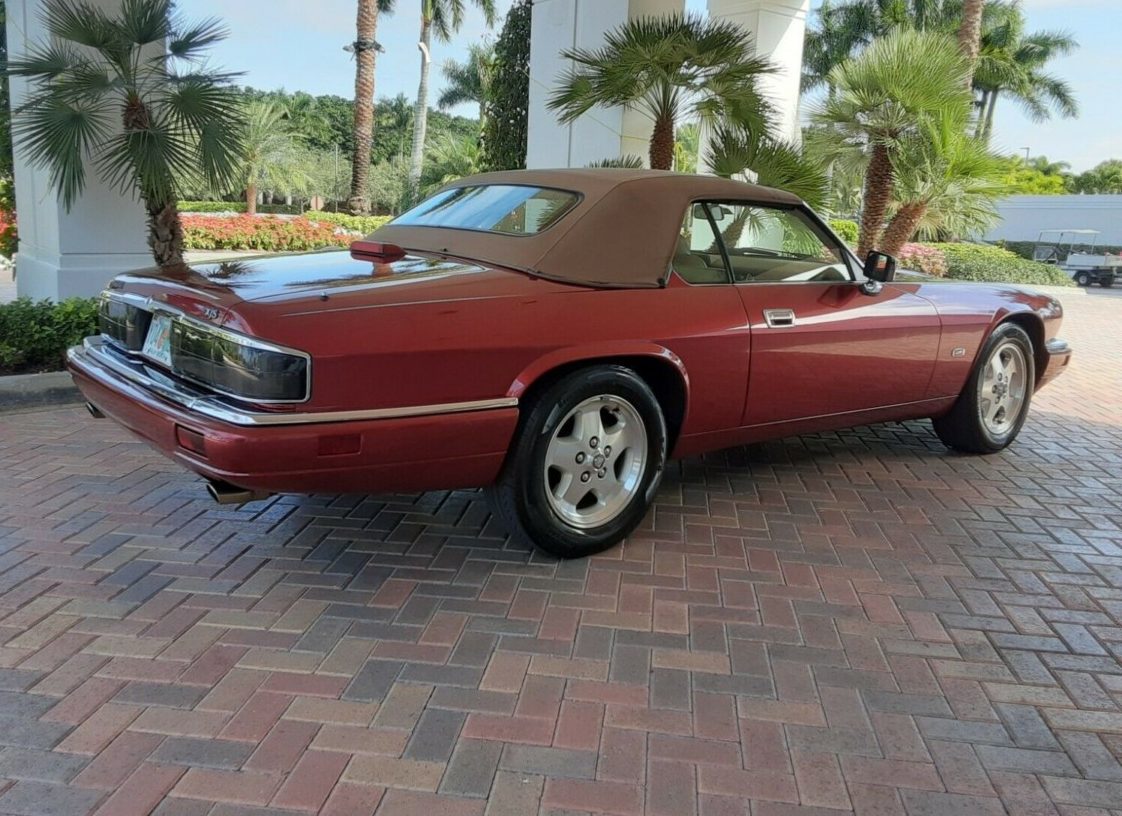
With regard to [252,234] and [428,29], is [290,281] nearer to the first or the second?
[252,234]

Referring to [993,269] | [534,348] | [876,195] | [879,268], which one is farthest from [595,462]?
[993,269]

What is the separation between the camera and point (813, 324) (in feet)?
13.3

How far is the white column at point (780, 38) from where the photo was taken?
9.31 metres

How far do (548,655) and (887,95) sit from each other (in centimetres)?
787

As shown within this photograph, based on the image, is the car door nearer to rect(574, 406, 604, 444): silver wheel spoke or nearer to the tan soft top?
the tan soft top

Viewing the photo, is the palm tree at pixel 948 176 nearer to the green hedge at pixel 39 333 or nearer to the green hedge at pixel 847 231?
the green hedge at pixel 39 333

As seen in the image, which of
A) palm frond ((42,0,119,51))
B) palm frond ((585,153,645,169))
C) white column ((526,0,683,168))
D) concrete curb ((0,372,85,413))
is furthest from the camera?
white column ((526,0,683,168))

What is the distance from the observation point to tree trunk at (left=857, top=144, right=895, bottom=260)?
369 inches

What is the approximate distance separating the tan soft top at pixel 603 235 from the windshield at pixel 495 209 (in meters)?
0.06

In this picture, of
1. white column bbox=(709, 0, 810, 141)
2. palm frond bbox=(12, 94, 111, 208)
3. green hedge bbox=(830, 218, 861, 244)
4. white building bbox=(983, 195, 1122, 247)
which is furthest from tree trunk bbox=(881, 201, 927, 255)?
white building bbox=(983, 195, 1122, 247)

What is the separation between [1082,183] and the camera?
60.1 metres


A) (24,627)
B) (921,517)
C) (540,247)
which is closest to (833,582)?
(921,517)

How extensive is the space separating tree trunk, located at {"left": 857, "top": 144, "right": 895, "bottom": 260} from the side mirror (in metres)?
4.92

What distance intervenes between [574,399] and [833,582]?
4.14 ft
